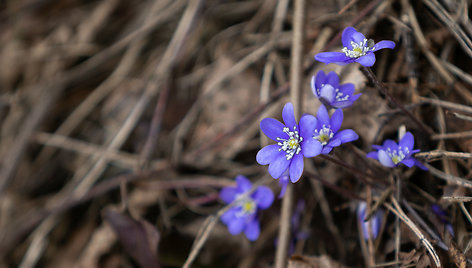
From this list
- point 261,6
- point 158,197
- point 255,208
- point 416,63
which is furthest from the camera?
point 261,6

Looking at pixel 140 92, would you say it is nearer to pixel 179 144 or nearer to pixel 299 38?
pixel 179 144

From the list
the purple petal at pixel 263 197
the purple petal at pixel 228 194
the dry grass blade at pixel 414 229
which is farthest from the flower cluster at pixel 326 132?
the purple petal at pixel 228 194

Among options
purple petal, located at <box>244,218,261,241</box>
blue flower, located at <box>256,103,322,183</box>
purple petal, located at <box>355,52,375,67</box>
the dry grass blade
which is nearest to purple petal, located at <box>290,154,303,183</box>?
blue flower, located at <box>256,103,322,183</box>

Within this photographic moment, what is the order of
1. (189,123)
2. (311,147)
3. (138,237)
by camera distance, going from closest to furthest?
(311,147)
(138,237)
(189,123)

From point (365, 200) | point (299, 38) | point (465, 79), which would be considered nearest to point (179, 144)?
point (299, 38)

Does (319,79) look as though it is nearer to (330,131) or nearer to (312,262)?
(330,131)

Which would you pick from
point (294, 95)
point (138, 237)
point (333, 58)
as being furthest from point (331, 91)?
point (138, 237)
